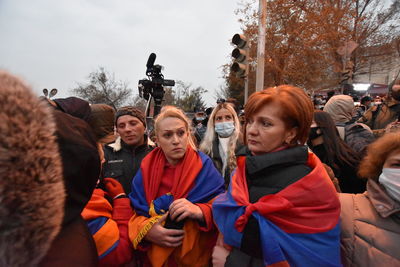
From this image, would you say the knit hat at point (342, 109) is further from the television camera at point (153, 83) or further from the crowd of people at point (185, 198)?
the television camera at point (153, 83)

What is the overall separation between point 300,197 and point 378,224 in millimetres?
521

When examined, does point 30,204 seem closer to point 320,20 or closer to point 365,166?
point 365,166

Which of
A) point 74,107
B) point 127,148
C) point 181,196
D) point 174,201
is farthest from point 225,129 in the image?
point 74,107

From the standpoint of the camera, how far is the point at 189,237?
1.53 meters

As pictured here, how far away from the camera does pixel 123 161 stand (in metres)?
2.47

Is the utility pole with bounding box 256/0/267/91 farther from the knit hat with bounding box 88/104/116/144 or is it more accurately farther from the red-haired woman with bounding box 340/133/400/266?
the knit hat with bounding box 88/104/116/144

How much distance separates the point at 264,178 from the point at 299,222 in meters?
0.27

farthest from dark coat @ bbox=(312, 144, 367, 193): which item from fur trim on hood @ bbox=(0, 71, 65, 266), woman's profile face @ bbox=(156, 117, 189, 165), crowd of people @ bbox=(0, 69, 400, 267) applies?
fur trim on hood @ bbox=(0, 71, 65, 266)

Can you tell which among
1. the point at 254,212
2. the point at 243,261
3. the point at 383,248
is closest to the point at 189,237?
the point at 243,261

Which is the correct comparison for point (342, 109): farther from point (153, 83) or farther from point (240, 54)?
point (153, 83)

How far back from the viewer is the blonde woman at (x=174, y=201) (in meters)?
1.50

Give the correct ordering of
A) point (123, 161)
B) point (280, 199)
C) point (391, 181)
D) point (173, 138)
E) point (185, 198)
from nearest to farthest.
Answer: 1. point (280, 199)
2. point (391, 181)
3. point (185, 198)
4. point (173, 138)
5. point (123, 161)

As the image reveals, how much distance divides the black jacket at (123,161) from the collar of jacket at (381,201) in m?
2.01

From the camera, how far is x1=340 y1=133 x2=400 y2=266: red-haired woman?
1212 millimetres
